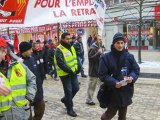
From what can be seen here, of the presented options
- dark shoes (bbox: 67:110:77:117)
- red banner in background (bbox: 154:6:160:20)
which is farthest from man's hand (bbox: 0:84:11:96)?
red banner in background (bbox: 154:6:160:20)

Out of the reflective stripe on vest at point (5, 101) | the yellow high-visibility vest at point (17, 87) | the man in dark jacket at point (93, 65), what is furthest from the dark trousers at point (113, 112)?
the man in dark jacket at point (93, 65)

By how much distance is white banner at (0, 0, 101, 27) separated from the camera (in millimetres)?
5590

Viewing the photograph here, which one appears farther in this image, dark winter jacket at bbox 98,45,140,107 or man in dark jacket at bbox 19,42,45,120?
man in dark jacket at bbox 19,42,45,120

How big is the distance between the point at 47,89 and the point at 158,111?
4.46m

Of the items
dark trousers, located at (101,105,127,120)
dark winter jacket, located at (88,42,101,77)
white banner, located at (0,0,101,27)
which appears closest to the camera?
dark trousers, located at (101,105,127,120)

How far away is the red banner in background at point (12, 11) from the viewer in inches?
209

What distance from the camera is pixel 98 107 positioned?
8.27 m

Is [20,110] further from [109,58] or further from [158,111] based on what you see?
[158,111]

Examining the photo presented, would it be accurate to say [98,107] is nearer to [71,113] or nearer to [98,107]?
[98,107]

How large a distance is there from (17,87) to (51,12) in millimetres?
2573

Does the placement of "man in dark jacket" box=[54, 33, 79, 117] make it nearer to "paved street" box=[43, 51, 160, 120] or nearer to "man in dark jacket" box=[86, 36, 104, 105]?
"paved street" box=[43, 51, 160, 120]

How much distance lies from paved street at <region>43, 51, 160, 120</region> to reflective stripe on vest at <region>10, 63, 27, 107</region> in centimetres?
352

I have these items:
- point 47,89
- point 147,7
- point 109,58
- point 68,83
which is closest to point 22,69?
point 109,58

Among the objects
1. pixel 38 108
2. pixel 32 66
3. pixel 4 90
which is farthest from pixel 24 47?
pixel 4 90
